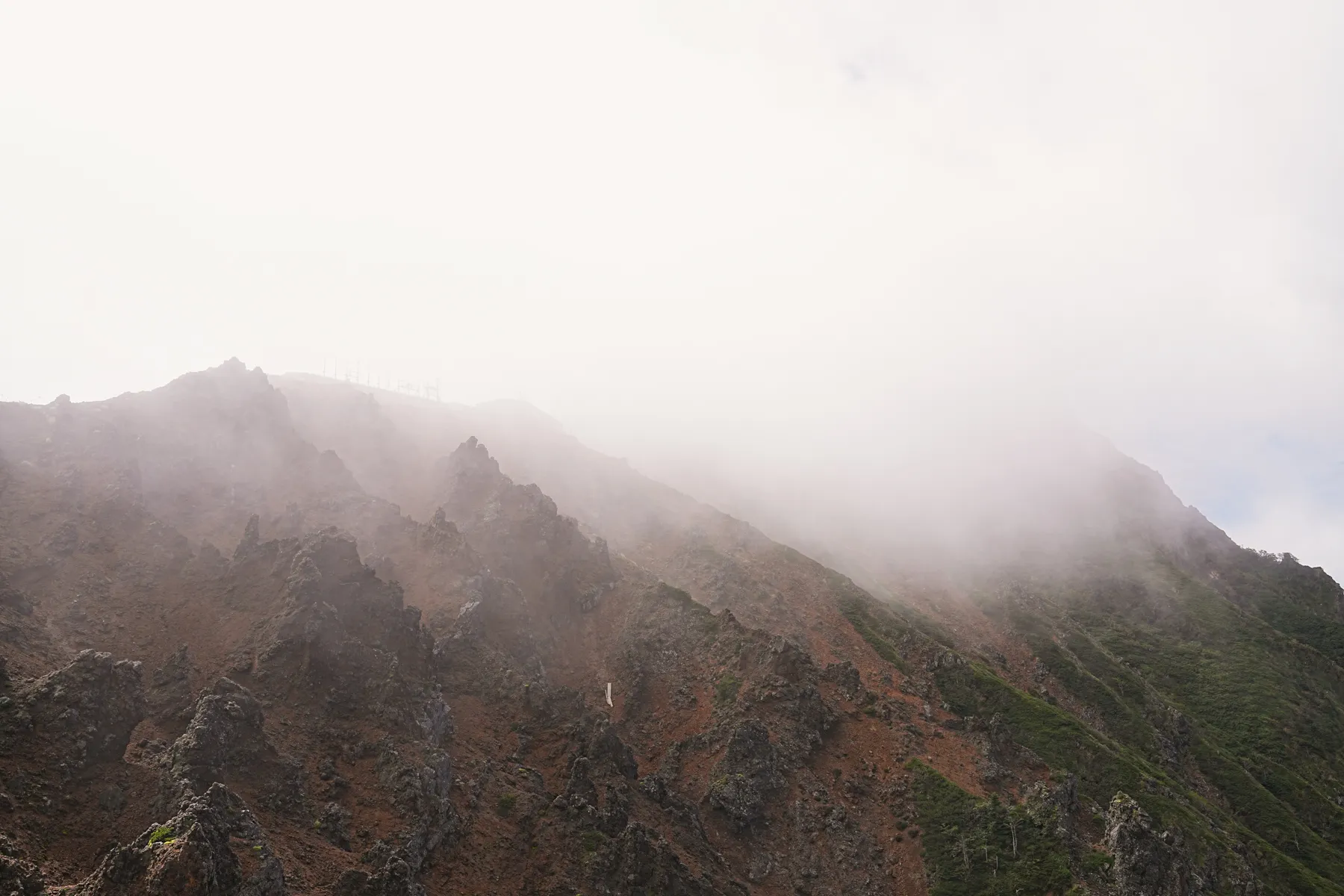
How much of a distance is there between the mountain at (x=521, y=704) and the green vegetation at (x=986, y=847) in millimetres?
191

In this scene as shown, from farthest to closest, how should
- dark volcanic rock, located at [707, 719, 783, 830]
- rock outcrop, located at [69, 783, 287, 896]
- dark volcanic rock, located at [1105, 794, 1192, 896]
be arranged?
dark volcanic rock, located at [707, 719, 783, 830] → dark volcanic rock, located at [1105, 794, 1192, 896] → rock outcrop, located at [69, 783, 287, 896]

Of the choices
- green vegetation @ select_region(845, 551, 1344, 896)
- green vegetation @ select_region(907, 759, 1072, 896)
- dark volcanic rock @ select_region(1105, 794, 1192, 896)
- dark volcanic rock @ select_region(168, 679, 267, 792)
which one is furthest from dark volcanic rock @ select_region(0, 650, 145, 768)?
dark volcanic rock @ select_region(1105, 794, 1192, 896)

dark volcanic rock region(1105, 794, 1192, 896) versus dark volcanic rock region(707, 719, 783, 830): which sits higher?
dark volcanic rock region(1105, 794, 1192, 896)

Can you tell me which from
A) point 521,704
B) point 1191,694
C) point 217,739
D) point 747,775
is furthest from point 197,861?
point 1191,694

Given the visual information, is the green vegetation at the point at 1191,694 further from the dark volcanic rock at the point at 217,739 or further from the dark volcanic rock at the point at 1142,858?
the dark volcanic rock at the point at 217,739

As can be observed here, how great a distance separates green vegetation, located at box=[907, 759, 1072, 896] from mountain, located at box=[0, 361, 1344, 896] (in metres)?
0.19

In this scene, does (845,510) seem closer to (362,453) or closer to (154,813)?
(362,453)

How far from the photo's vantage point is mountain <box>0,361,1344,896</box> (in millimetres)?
28125

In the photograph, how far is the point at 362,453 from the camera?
78312 millimetres

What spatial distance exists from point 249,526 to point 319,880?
27385 millimetres

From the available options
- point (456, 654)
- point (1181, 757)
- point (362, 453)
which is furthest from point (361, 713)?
point (1181, 757)

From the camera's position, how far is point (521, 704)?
4575 centimetres

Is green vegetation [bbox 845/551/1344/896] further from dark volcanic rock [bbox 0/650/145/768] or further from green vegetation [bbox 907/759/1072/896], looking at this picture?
dark volcanic rock [bbox 0/650/145/768]

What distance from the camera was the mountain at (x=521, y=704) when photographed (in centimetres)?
2812
